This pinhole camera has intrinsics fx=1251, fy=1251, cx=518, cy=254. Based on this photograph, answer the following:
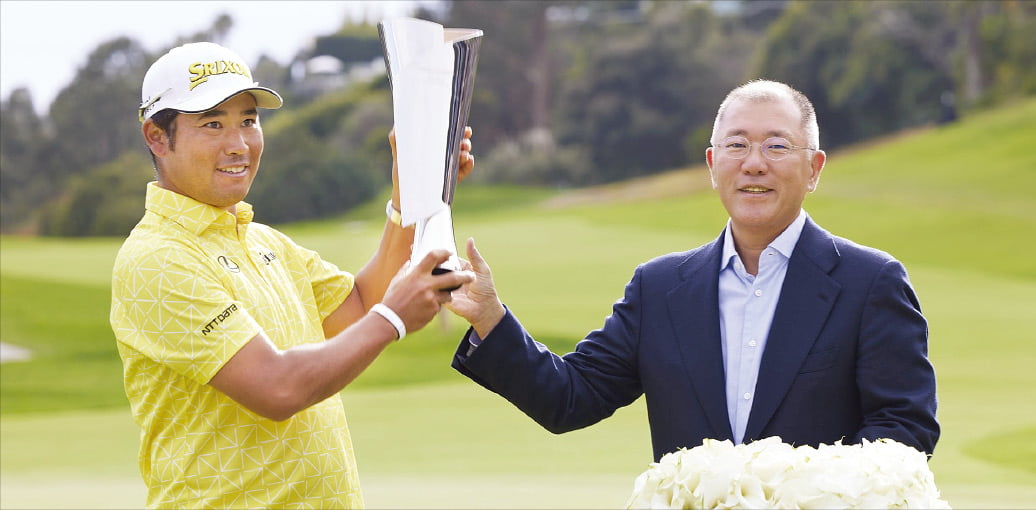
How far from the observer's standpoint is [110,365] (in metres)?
17.2

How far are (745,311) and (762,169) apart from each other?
0.35 m

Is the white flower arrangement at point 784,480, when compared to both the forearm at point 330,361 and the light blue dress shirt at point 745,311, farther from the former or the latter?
the forearm at point 330,361

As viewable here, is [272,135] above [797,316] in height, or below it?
above

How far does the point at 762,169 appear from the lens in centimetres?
300

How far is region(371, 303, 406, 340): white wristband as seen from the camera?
295 centimetres

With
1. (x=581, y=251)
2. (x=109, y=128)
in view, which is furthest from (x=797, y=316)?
(x=109, y=128)

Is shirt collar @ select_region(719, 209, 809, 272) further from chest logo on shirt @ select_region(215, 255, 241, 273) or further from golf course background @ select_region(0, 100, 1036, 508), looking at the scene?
golf course background @ select_region(0, 100, 1036, 508)

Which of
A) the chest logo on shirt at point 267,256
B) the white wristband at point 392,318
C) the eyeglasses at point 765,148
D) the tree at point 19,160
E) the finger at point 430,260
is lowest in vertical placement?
the white wristband at point 392,318

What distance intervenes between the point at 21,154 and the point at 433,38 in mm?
32090

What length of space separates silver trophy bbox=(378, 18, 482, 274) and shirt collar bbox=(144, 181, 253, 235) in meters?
0.50

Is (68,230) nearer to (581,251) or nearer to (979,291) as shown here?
(581,251)

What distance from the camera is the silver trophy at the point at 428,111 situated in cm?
289

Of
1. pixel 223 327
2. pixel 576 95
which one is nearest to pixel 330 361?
A: pixel 223 327

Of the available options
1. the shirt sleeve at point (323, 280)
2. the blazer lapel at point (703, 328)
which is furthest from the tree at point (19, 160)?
the blazer lapel at point (703, 328)
